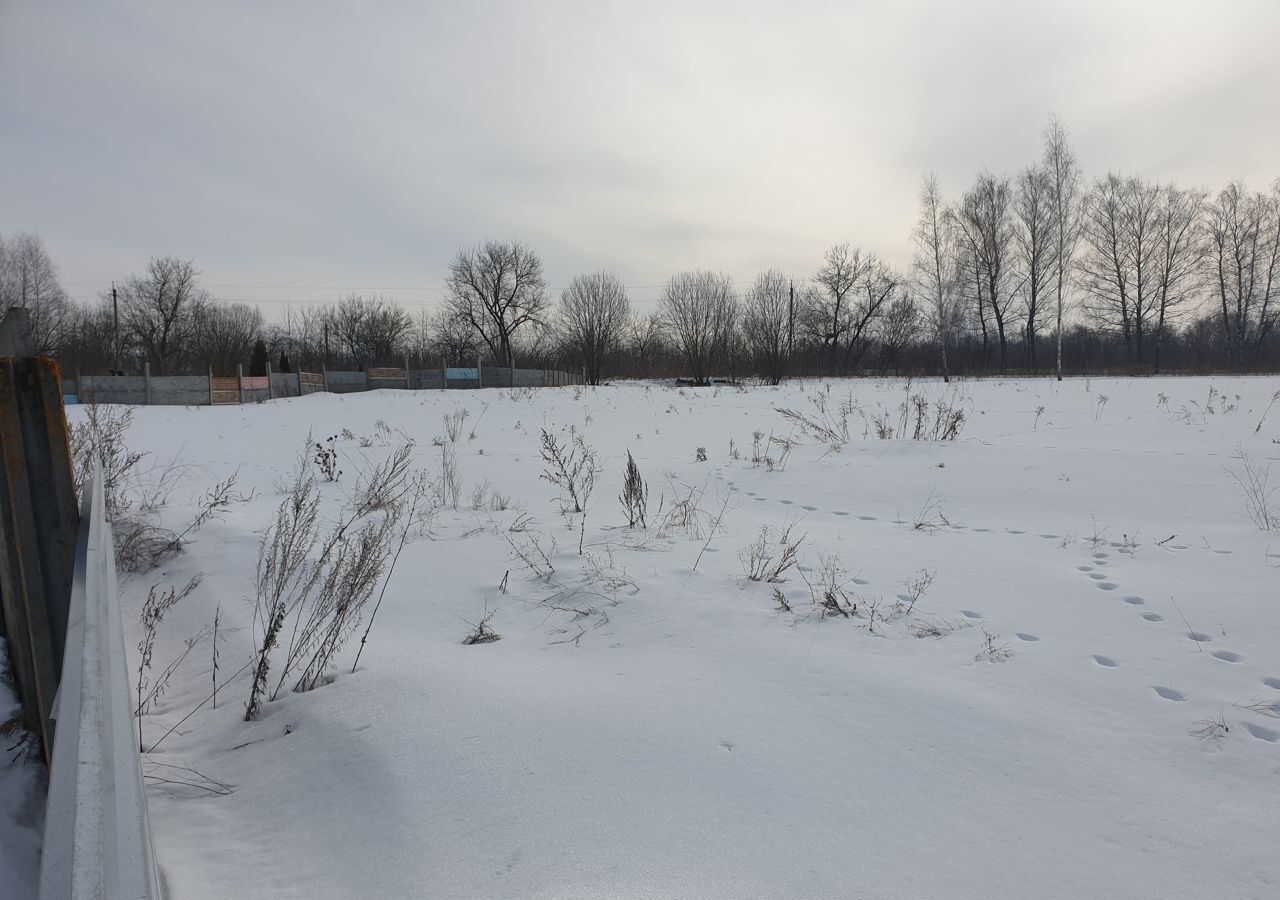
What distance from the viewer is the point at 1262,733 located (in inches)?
80.8

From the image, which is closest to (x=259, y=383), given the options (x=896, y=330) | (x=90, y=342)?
(x=90, y=342)

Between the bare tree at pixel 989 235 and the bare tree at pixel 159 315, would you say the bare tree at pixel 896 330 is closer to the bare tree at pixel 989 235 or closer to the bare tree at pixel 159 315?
the bare tree at pixel 989 235

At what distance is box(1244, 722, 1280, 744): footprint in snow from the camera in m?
2.03

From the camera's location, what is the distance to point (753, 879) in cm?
153

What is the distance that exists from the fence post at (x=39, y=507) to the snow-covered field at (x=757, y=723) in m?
0.50

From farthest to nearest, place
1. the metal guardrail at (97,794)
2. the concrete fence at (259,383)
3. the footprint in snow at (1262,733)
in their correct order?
the concrete fence at (259,383)
the footprint in snow at (1262,733)
the metal guardrail at (97,794)

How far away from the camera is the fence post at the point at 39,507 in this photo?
1869 mm

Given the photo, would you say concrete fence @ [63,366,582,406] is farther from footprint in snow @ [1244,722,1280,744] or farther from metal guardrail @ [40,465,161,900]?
footprint in snow @ [1244,722,1280,744]

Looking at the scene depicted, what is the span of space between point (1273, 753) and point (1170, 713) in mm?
255

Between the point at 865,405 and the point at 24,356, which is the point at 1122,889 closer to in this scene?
the point at 24,356

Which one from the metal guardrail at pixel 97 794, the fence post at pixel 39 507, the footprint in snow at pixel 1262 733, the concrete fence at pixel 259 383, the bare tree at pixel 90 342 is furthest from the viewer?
the bare tree at pixel 90 342

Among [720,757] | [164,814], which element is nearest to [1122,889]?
[720,757]

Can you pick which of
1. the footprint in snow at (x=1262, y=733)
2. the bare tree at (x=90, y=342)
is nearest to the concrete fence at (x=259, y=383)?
the bare tree at (x=90, y=342)

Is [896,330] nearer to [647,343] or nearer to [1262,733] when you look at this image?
[647,343]
